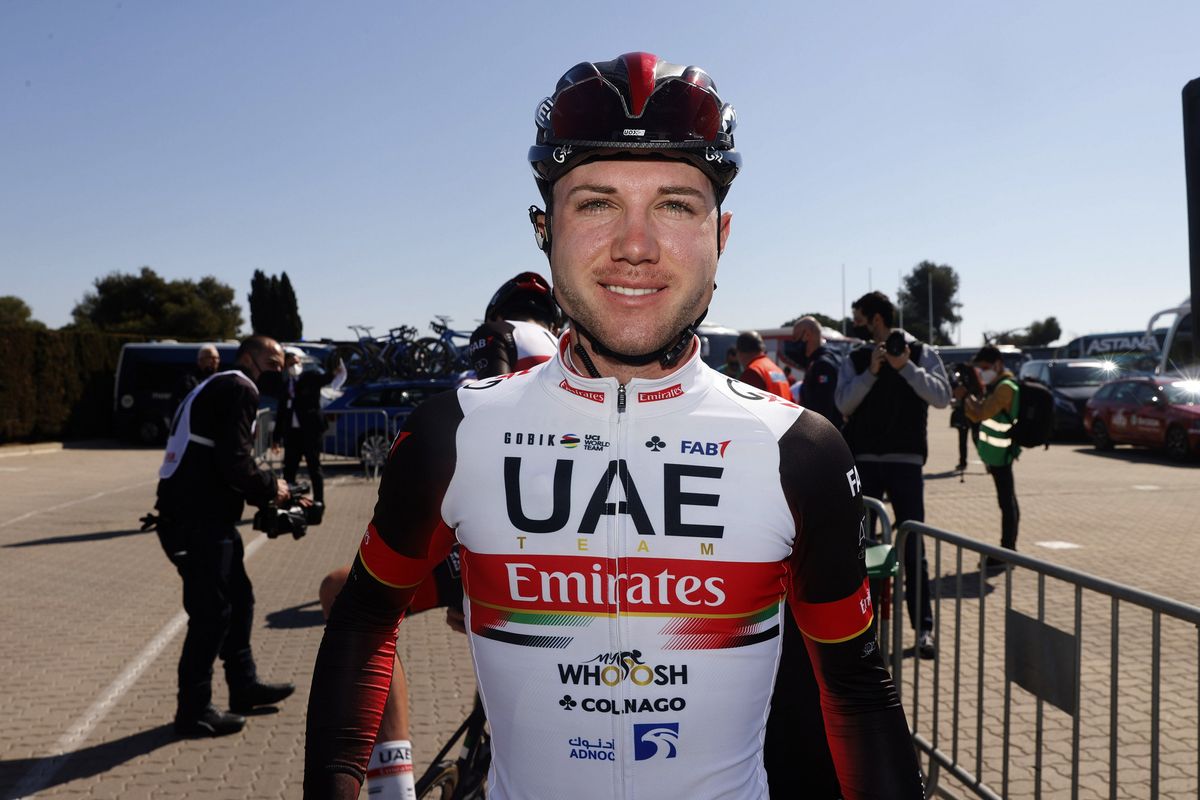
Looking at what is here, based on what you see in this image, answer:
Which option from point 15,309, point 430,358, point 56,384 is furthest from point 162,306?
point 430,358

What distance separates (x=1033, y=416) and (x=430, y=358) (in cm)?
1581

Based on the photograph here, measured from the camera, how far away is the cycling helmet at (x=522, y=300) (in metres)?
4.69

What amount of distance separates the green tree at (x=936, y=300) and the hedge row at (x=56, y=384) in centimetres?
9409

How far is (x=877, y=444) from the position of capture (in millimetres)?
6457

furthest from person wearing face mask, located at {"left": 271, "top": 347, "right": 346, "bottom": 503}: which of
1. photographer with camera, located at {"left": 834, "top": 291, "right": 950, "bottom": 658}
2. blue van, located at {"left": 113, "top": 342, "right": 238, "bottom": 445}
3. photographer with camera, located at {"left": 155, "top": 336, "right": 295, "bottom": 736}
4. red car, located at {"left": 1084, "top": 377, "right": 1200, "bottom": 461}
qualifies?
red car, located at {"left": 1084, "top": 377, "right": 1200, "bottom": 461}

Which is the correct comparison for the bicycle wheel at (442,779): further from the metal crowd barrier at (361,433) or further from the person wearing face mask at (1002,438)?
the metal crowd barrier at (361,433)

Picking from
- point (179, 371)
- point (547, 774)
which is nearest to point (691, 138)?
point (547, 774)

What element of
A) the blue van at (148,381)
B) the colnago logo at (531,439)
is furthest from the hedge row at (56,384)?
the colnago logo at (531,439)

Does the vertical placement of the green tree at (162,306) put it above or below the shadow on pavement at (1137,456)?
above

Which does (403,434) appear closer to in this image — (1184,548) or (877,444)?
(877,444)

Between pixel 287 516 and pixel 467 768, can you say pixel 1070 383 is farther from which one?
pixel 467 768

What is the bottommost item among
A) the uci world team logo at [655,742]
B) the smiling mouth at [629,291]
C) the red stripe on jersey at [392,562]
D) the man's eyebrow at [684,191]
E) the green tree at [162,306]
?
the uci world team logo at [655,742]

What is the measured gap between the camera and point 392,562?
1.89 metres

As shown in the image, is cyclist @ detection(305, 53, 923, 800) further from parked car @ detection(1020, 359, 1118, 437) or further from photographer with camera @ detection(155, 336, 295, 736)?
parked car @ detection(1020, 359, 1118, 437)
